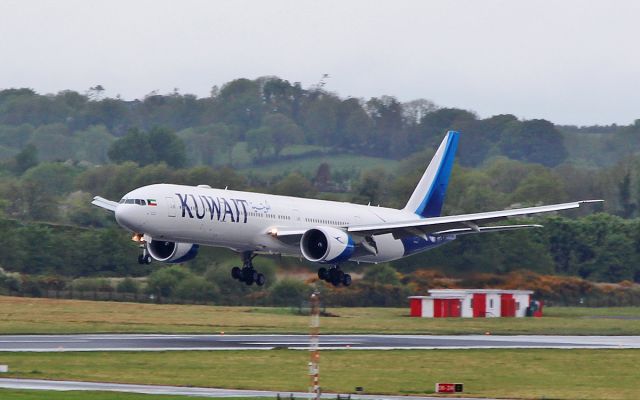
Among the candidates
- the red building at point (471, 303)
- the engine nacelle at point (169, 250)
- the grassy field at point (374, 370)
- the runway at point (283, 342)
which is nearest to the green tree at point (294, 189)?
the red building at point (471, 303)

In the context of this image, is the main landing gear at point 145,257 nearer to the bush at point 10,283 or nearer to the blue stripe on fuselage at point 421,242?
the blue stripe on fuselage at point 421,242

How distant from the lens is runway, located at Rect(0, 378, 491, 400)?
3991 cm

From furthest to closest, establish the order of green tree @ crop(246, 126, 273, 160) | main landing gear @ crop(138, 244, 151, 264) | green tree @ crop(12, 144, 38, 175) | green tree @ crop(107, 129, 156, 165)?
green tree @ crop(246, 126, 273, 160)
green tree @ crop(12, 144, 38, 175)
green tree @ crop(107, 129, 156, 165)
main landing gear @ crop(138, 244, 151, 264)

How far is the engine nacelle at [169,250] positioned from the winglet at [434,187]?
15085mm

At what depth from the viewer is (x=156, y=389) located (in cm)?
4091

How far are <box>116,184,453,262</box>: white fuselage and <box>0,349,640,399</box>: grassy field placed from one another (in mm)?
8409

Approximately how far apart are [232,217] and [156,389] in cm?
2088

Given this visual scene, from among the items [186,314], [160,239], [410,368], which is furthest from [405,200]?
[410,368]

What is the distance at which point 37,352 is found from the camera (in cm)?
5141

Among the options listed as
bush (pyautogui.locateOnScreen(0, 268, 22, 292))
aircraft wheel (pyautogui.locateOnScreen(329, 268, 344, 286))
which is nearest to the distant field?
aircraft wheel (pyautogui.locateOnScreen(329, 268, 344, 286))

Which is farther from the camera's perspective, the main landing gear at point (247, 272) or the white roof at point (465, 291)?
the white roof at point (465, 291)

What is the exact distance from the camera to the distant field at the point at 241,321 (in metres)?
66.9

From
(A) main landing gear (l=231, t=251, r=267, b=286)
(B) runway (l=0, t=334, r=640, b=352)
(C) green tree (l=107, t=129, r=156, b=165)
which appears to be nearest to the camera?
(B) runway (l=0, t=334, r=640, b=352)

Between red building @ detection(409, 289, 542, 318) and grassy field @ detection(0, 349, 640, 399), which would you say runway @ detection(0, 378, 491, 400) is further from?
red building @ detection(409, 289, 542, 318)
